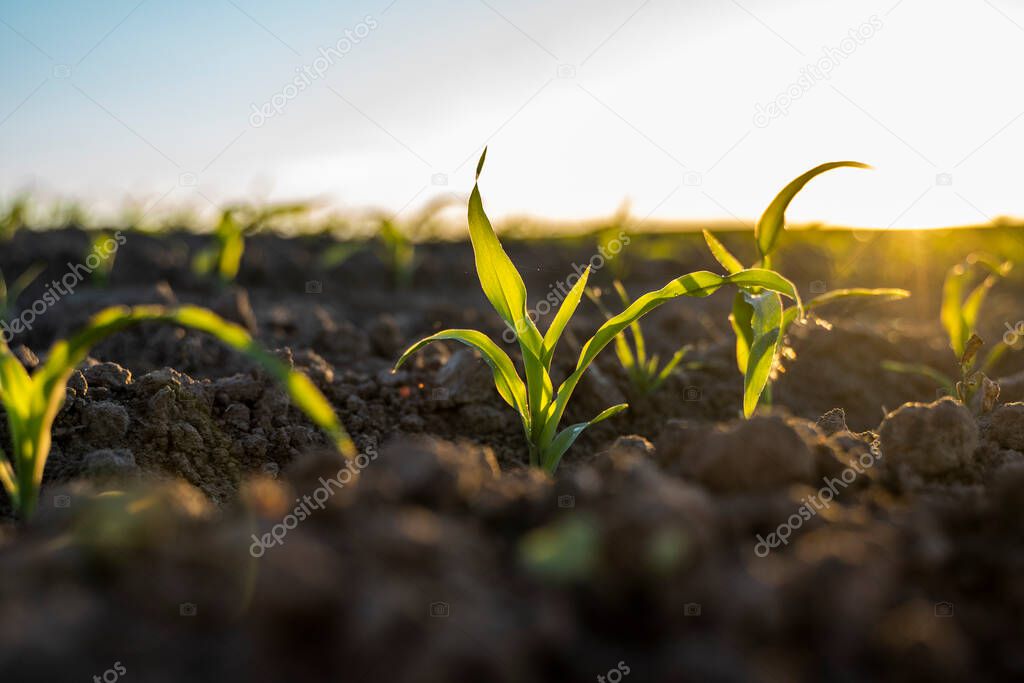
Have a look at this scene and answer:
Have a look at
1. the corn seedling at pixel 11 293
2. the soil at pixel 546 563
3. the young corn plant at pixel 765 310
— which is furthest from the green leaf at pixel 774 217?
the corn seedling at pixel 11 293

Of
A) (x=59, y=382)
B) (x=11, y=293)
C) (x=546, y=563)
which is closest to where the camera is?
(x=546, y=563)

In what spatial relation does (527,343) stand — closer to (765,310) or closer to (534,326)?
(534,326)

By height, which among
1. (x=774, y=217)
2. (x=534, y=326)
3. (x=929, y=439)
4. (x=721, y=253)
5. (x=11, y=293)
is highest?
(x=774, y=217)

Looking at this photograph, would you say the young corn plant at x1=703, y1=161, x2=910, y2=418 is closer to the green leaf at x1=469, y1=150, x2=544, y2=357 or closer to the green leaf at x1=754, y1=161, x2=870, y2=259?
the green leaf at x1=754, y1=161, x2=870, y2=259

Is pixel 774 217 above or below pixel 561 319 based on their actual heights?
→ above

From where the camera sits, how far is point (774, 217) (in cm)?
181

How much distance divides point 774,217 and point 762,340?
0.37 m

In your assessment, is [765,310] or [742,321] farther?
[742,321]

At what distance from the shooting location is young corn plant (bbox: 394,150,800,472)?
1.56 metres

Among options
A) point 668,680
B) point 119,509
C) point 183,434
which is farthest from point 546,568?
point 183,434

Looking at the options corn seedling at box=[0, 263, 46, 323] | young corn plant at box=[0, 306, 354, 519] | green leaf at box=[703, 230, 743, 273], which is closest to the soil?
young corn plant at box=[0, 306, 354, 519]

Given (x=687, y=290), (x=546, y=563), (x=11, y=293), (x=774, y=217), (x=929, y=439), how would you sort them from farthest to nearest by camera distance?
(x=11, y=293)
(x=774, y=217)
(x=687, y=290)
(x=929, y=439)
(x=546, y=563)

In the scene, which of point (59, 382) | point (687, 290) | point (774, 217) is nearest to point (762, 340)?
point (687, 290)

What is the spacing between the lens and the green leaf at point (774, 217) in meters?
1.74
